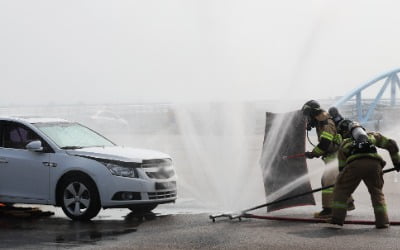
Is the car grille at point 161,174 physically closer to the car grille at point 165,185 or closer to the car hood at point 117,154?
the car grille at point 165,185

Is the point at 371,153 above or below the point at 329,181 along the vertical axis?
above

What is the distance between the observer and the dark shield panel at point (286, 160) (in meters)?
10.9

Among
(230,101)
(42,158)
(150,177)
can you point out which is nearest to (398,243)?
(150,177)

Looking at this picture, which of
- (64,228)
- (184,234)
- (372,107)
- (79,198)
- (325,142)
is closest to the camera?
(184,234)

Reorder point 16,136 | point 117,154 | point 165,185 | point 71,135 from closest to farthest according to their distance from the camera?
point 117,154 < point 165,185 < point 16,136 < point 71,135

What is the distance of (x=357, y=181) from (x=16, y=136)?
16.3 feet

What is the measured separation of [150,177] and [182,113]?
29.0 m

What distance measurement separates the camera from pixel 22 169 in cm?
1114

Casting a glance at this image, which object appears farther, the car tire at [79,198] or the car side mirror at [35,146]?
the car side mirror at [35,146]

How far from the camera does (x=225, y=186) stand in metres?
12.3

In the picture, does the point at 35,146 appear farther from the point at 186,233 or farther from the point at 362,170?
the point at 362,170

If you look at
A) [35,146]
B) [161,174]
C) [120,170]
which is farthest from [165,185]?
[35,146]

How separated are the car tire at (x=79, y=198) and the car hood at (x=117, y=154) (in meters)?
0.35

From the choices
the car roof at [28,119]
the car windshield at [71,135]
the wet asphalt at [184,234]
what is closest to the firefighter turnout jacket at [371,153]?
the wet asphalt at [184,234]
